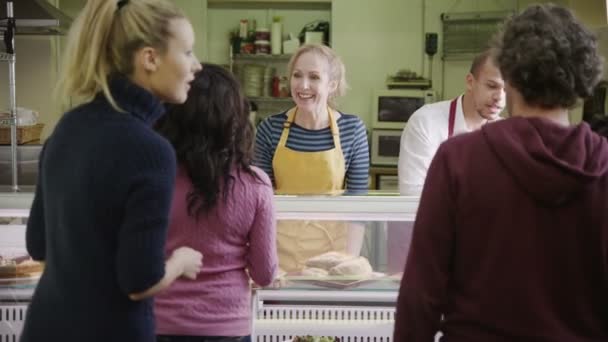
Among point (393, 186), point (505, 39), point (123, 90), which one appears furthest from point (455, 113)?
point (393, 186)

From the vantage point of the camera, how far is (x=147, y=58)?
1.51 metres

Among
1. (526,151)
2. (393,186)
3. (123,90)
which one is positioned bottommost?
(393,186)

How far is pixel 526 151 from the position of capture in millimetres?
1443

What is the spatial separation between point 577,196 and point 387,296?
3.43 feet

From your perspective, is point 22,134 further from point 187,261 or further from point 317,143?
point 187,261

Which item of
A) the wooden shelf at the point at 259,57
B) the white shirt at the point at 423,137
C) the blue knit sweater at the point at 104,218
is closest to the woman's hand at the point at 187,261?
the blue knit sweater at the point at 104,218

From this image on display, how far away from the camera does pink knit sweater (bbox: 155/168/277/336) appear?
1908 millimetres

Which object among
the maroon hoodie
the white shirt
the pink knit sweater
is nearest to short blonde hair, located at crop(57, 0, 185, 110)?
the pink knit sweater

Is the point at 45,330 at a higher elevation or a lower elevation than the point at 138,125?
lower

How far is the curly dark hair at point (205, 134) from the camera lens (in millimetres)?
1893

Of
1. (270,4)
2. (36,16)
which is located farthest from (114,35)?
(270,4)

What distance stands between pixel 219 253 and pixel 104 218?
1.70 ft

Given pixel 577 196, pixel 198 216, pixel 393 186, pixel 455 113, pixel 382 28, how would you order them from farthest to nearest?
pixel 382 28
pixel 393 186
pixel 455 113
pixel 198 216
pixel 577 196

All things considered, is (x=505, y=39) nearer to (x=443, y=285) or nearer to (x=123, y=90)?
(x=443, y=285)
